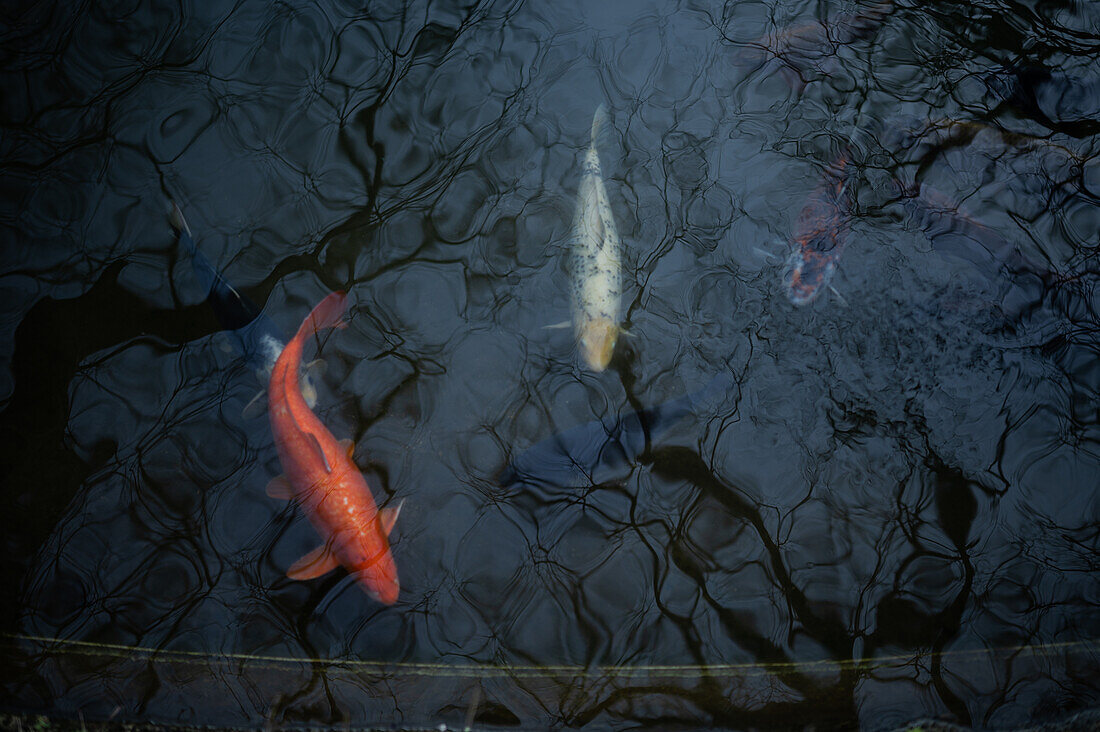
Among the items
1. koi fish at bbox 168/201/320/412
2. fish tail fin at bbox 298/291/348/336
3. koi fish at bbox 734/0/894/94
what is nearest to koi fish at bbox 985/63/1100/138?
koi fish at bbox 734/0/894/94

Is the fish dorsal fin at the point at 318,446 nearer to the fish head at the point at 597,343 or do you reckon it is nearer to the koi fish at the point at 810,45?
the fish head at the point at 597,343

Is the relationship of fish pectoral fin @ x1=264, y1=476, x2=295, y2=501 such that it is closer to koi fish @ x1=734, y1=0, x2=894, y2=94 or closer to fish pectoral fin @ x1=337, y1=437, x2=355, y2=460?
fish pectoral fin @ x1=337, y1=437, x2=355, y2=460

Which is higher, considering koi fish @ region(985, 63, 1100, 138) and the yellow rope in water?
koi fish @ region(985, 63, 1100, 138)

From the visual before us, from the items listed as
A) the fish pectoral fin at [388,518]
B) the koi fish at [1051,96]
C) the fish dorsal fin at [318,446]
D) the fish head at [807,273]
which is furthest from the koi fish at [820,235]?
the fish dorsal fin at [318,446]

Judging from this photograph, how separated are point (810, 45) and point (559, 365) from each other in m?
2.50

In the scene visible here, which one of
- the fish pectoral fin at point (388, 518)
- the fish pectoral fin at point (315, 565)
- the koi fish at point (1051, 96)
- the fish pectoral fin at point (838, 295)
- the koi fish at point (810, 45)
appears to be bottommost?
the fish pectoral fin at point (315, 565)

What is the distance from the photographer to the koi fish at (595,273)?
10.7ft

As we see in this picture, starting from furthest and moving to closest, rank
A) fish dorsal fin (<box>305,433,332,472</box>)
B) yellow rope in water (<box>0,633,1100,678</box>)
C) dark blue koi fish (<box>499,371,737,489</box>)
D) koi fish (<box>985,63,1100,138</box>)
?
koi fish (<box>985,63,1100,138</box>) < dark blue koi fish (<box>499,371,737,489</box>) < fish dorsal fin (<box>305,433,332,472</box>) < yellow rope in water (<box>0,633,1100,678</box>)

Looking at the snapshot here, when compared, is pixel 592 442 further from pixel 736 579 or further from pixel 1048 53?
pixel 1048 53

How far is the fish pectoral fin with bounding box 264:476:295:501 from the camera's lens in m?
3.04

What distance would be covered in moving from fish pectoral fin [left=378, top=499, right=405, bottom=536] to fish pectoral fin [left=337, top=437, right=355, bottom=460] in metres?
0.31

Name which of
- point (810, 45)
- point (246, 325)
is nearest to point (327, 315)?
point (246, 325)

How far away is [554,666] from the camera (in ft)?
9.34

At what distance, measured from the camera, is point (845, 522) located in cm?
304
